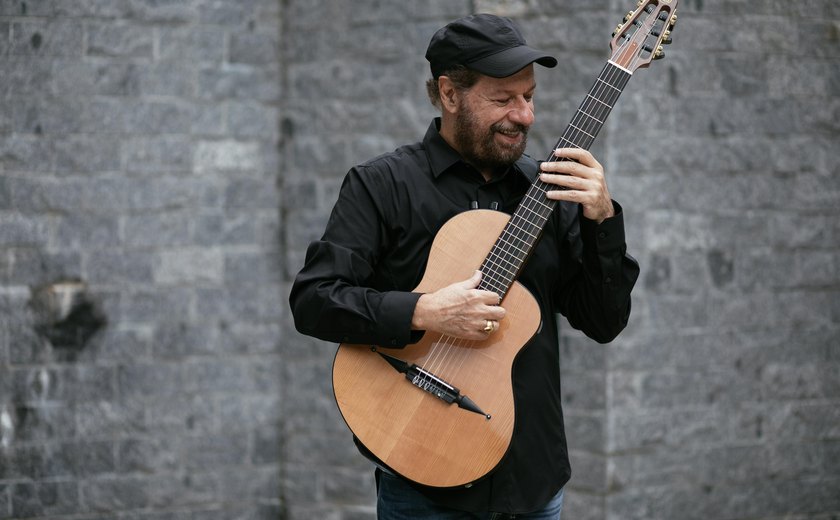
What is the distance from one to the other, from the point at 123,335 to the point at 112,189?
0.75 metres

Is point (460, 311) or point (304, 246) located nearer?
point (460, 311)

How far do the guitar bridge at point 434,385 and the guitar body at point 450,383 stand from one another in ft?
0.03

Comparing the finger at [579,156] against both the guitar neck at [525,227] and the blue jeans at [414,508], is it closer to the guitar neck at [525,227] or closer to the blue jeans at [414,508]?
the guitar neck at [525,227]

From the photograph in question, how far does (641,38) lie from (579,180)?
0.44 meters

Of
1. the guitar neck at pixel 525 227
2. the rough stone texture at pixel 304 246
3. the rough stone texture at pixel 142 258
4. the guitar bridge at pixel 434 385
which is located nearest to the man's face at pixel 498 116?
the guitar neck at pixel 525 227

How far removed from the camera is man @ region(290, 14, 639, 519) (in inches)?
99.8

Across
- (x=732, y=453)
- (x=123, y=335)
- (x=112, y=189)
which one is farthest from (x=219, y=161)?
(x=732, y=453)

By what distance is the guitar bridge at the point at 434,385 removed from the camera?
2.54m

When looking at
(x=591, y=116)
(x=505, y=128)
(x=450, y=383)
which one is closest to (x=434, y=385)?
(x=450, y=383)

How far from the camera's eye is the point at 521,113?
2.63 m

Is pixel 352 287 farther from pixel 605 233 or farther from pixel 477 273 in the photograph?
pixel 605 233

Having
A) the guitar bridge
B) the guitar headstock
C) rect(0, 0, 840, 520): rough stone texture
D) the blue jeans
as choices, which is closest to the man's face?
the guitar headstock

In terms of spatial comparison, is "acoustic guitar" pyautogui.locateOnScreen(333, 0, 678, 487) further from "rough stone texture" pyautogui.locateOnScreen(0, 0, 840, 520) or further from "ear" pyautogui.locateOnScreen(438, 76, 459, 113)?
"rough stone texture" pyautogui.locateOnScreen(0, 0, 840, 520)

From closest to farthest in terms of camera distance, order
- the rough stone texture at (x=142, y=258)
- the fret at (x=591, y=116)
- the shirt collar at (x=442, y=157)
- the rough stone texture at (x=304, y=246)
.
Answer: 1. the fret at (x=591, y=116)
2. the shirt collar at (x=442, y=157)
3. the rough stone texture at (x=304, y=246)
4. the rough stone texture at (x=142, y=258)
